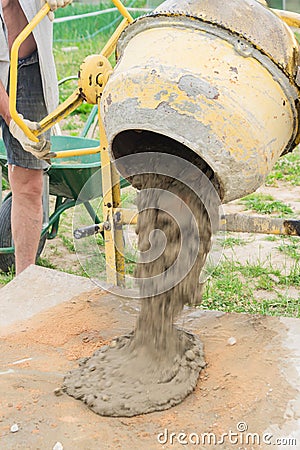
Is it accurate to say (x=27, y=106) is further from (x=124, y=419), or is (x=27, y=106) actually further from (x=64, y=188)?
(x=124, y=419)

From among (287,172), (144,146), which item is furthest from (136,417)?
(287,172)

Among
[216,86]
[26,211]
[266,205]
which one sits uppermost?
[216,86]

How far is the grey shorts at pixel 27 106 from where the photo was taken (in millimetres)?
3064

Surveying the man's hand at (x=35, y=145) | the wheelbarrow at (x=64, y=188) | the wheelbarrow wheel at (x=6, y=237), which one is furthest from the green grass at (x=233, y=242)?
the man's hand at (x=35, y=145)

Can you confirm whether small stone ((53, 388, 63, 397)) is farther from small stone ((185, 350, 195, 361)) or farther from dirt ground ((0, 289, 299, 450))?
small stone ((185, 350, 195, 361))

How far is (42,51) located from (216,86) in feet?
4.48

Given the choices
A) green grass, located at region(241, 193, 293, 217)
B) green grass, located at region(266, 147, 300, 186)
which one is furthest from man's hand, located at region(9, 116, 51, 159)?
green grass, located at region(266, 147, 300, 186)

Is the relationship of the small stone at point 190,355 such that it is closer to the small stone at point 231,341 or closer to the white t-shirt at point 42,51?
the small stone at point 231,341

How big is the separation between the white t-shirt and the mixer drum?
3.07 feet

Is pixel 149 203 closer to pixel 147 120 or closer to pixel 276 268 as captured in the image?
pixel 147 120

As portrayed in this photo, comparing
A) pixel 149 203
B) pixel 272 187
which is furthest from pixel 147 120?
pixel 272 187

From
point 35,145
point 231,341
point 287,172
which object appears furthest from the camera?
point 287,172

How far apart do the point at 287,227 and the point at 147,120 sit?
957mm

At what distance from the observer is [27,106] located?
3098 millimetres
